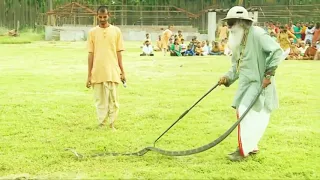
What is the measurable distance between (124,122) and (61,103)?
6.11 feet

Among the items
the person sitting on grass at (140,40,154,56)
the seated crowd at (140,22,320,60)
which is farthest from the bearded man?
the person sitting on grass at (140,40,154,56)

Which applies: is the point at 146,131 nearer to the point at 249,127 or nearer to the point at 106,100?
the point at 106,100

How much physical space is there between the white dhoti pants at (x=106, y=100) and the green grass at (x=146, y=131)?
0.75 feet

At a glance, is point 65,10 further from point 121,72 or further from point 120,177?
point 120,177

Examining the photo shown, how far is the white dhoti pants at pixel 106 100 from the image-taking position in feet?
22.7

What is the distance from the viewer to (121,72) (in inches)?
281

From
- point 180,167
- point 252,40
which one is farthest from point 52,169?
point 252,40

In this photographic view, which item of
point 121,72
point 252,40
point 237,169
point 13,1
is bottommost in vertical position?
point 237,169

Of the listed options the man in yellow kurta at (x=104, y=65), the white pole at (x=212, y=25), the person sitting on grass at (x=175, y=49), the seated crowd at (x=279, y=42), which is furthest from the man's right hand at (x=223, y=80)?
the white pole at (x=212, y=25)

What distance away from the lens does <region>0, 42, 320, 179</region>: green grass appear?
16.4 ft

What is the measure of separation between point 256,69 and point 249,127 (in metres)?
0.60

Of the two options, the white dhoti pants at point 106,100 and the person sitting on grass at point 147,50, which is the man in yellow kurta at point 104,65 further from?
the person sitting on grass at point 147,50

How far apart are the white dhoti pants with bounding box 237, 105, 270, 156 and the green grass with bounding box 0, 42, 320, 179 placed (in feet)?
0.64

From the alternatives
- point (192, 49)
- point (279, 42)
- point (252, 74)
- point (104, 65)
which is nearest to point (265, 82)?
point (252, 74)
